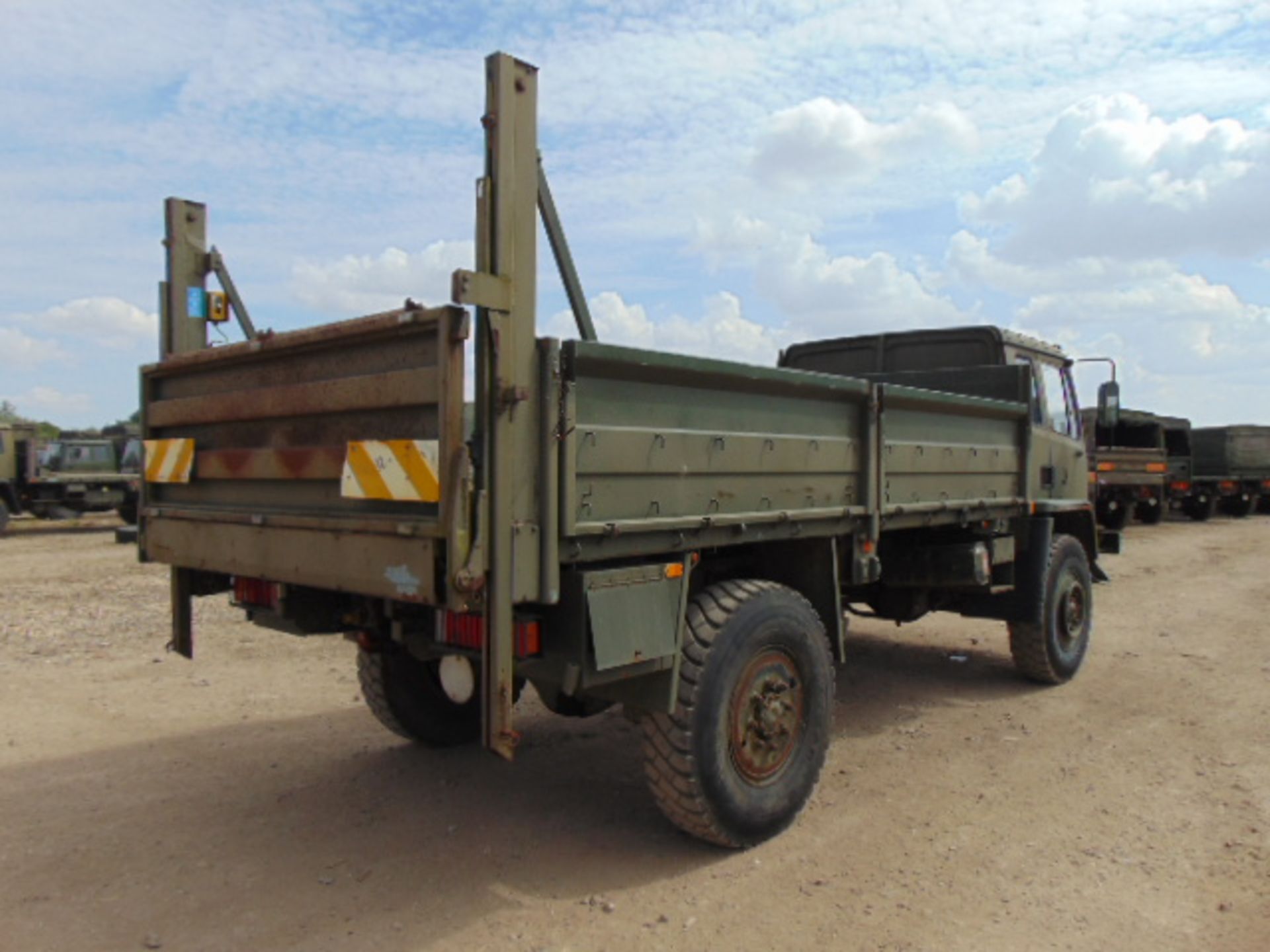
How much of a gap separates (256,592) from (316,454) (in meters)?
0.88

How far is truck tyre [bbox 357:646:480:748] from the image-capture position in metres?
4.93

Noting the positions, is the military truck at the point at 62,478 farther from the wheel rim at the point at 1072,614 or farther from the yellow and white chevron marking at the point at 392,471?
the yellow and white chevron marking at the point at 392,471

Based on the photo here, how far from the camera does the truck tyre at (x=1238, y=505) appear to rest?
2631cm

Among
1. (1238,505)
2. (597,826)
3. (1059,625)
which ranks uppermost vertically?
(1238,505)

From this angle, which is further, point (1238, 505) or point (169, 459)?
point (1238, 505)

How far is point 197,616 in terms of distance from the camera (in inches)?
355

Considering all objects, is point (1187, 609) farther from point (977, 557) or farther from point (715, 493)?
point (715, 493)

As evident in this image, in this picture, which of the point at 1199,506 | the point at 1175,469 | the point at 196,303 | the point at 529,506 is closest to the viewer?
the point at 529,506

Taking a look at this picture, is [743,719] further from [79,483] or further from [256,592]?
[79,483]

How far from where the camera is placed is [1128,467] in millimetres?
18969

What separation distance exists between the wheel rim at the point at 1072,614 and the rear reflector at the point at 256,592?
5269 millimetres

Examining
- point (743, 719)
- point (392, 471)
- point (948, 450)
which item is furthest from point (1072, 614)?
point (392, 471)

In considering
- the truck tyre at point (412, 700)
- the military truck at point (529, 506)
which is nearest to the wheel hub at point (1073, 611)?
the military truck at point (529, 506)

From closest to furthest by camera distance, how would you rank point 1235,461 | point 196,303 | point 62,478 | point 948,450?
point 196,303
point 948,450
point 62,478
point 1235,461
